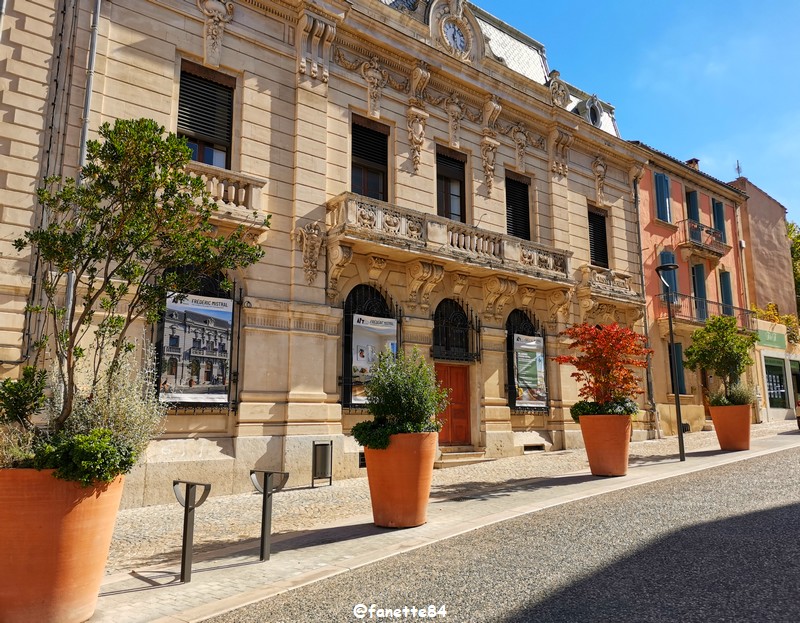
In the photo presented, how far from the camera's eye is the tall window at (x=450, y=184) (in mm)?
16812

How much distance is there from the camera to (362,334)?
14023mm

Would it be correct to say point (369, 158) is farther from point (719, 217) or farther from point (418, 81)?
point (719, 217)

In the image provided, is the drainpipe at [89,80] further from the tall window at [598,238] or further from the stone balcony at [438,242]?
the tall window at [598,238]

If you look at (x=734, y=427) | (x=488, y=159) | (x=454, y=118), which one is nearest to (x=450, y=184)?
(x=488, y=159)

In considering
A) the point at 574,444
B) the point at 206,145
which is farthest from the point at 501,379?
the point at 206,145

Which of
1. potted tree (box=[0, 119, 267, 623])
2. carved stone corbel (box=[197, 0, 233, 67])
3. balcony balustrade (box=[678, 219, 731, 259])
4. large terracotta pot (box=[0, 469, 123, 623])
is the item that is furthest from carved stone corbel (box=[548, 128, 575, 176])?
large terracotta pot (box=[0, 469, 123, 623])

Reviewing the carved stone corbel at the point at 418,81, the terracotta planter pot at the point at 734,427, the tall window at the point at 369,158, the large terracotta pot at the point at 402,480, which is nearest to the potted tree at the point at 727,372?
the terracotta planter pot at the point at 734,427

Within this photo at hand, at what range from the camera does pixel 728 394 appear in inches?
627

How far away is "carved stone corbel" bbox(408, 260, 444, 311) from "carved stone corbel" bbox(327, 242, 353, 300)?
1877 mm

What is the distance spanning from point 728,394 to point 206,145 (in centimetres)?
1456

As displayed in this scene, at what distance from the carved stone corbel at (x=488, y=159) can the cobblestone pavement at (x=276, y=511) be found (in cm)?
796

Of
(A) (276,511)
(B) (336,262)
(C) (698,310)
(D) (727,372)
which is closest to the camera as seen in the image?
(A) (276,511)

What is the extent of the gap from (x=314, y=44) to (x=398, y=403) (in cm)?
1000

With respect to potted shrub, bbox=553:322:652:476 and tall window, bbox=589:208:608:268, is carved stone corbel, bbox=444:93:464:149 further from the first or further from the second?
potted shrub, bbox=553:322:652:476
